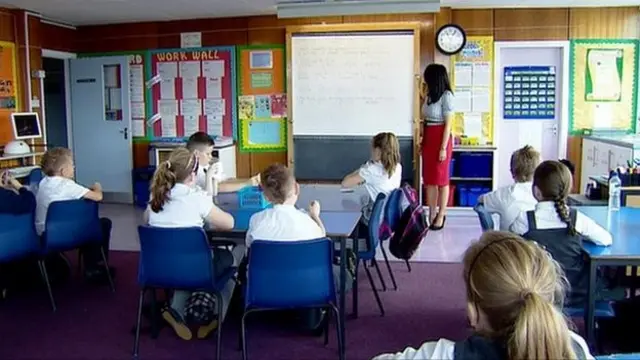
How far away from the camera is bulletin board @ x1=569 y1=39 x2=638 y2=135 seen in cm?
723

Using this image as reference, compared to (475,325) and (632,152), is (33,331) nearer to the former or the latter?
(475,325)

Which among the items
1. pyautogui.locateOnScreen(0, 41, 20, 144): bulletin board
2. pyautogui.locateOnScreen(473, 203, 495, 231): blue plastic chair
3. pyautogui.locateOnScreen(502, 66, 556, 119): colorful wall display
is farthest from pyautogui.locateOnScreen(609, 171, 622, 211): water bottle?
pyautogui.locateOnScreen(0, 41, 20, 144): bulletin board

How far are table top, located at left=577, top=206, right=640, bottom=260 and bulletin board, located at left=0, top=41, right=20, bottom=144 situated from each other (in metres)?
6.06

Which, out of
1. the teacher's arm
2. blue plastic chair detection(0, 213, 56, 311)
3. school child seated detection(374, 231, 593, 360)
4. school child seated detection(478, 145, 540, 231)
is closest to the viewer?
school child seated detection(374, 231, 593, 360)

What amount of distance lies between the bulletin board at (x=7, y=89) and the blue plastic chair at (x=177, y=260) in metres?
4.69

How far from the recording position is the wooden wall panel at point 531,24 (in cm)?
723

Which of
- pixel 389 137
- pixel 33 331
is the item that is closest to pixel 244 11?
pixel 389 137

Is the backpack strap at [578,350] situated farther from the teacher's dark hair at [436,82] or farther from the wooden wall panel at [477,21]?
the wooden wall panel at [477,21]

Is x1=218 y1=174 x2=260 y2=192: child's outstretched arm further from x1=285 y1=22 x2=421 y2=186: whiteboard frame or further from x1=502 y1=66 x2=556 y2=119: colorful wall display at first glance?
x1=502 y1=66 x2=556 y2=119: colorful wall display

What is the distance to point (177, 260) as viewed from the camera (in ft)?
10.2

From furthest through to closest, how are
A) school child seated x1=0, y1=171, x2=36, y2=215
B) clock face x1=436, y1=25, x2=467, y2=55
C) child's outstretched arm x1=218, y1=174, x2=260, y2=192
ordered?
clock face x1=436, y1=25, x2=467, y2=55 → child's outstretched arm x1=218, y1=174, x2=260, y2=192 → school child seated x1=0, y1=171, x2=36, y2=215

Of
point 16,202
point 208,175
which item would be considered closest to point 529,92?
point 208,175

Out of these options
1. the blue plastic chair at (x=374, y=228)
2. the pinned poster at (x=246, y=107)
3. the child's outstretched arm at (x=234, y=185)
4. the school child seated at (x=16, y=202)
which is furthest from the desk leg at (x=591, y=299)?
the pinned poster at (x=246, y=107)

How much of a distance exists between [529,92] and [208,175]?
15.6 ft
